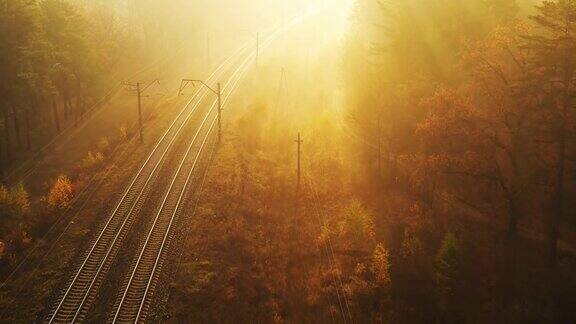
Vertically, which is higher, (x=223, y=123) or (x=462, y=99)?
(x=462, y=99)

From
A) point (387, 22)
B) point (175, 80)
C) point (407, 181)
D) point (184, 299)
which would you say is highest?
point (387, 22)

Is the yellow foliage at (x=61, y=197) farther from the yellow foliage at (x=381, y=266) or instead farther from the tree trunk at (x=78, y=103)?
the tree trunk at (x=78, y=103)

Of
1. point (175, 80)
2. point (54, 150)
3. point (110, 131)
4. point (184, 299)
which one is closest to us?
point (184, 299)

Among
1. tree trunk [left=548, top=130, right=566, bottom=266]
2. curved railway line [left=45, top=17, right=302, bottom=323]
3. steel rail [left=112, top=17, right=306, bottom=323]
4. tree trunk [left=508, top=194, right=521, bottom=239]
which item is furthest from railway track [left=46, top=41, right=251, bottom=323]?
tree trunk [left=548, top=130, right=566, bottom=266]

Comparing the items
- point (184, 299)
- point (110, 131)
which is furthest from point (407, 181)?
point (110, 131)

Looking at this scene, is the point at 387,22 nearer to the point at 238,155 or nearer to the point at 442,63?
the point at 442,63

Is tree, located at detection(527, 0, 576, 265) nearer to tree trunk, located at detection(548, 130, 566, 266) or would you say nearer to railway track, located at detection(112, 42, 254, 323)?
tree trunk, located at detection(548, 130, 566, 266)

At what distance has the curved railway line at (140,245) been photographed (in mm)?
21375

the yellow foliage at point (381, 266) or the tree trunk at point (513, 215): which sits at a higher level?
the tree trunk at point (513, 215)

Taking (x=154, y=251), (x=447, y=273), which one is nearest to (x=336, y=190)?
(x=447, y=273)

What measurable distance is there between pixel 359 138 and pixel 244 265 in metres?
20.1

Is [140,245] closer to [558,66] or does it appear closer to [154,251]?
[154,251]

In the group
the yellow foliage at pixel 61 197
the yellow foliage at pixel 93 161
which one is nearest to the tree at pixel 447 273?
the yellow foliage at pixel 61 197

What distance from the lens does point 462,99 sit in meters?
25.0
